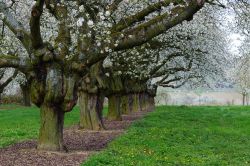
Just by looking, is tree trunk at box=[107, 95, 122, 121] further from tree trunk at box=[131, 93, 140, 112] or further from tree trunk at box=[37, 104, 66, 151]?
tree trunk at box=[37, 104, 66, 151]

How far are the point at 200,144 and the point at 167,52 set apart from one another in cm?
1587

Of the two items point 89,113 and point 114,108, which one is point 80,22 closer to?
point 89,113

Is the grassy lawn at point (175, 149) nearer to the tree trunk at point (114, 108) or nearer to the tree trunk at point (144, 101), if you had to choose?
the tree trunk at point (114, 108)

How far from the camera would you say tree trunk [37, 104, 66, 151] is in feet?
47.3

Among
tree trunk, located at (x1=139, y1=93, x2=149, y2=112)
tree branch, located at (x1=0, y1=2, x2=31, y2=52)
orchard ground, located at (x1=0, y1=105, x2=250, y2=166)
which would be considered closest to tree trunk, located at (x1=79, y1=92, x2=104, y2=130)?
orchard ground, located at (x1=0, y1=105, x2=250, y2=166)

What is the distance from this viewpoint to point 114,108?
29.5 metres

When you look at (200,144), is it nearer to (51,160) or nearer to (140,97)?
(51,160)

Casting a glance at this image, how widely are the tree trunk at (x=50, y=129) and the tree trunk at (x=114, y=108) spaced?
47.6 ft

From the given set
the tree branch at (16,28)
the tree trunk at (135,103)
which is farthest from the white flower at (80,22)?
the tree trunk at (135,103)

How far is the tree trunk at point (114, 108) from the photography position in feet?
95.7

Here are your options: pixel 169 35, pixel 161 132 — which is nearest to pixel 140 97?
pixel 169 35

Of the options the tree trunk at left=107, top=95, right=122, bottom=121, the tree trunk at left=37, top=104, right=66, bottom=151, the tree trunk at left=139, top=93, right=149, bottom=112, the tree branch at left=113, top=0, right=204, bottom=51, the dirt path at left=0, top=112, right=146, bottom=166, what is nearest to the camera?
the dirt path at left=0, top=112, right=146, bottom=166

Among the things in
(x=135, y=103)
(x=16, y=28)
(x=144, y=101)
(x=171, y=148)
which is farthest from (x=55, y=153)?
(x=144, y=101)

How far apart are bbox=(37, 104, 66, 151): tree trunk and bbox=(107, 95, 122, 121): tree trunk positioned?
14.5m
